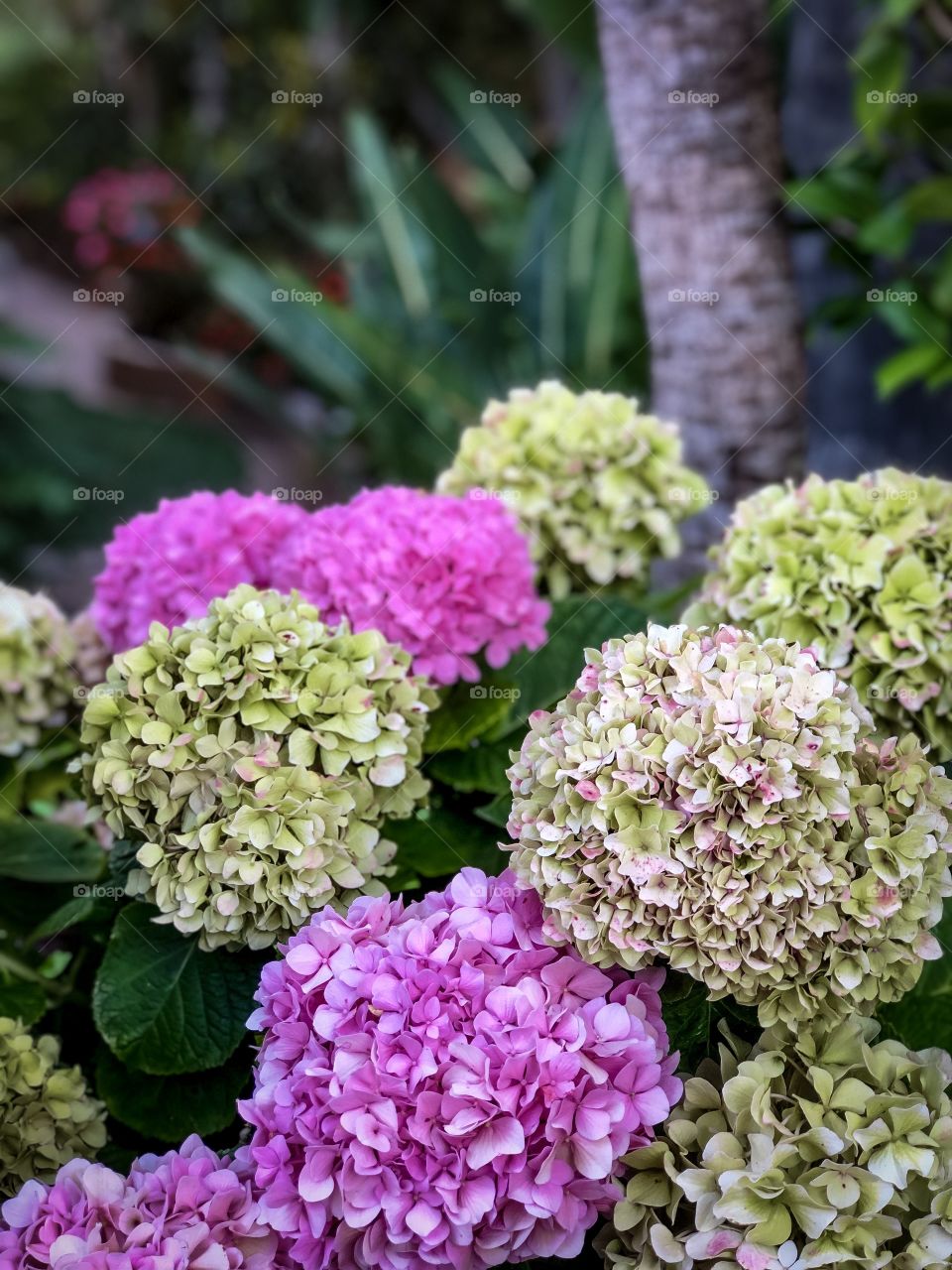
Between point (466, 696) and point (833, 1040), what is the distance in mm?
634

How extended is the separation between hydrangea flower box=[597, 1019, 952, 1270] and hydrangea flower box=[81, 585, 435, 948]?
393mm

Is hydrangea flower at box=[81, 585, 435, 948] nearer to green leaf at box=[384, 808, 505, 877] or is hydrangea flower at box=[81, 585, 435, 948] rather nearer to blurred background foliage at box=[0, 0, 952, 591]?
green leaf at box=[384, 808, 505, 877]

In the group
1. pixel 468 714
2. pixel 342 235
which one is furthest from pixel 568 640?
pixel 342 235

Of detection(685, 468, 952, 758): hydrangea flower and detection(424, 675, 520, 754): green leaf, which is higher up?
detection(685, 468, 952, 758): hydrangea flower

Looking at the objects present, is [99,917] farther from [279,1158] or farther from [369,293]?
[369,293]

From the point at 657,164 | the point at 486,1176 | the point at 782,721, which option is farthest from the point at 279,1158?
the point at 657,164

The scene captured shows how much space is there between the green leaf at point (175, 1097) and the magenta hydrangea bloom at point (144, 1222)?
16 centimetres

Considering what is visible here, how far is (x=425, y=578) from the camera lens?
56.9 inches

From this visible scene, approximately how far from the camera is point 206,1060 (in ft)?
3.95

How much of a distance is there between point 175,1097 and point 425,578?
0.64 metres

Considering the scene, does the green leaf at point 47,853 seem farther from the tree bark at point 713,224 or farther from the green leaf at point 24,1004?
the tree bark at point 713,224


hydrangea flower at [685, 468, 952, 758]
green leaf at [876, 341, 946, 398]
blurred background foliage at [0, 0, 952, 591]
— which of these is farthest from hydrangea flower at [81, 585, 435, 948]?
green leaf at [876, 341, 946, 398]

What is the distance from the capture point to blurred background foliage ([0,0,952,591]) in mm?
3133

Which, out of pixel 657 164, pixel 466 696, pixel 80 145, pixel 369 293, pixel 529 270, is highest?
pixel 657 164
